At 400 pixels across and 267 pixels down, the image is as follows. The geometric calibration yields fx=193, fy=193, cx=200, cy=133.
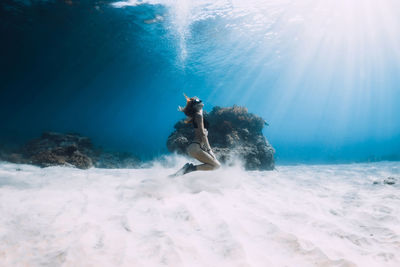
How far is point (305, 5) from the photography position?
18812 mm

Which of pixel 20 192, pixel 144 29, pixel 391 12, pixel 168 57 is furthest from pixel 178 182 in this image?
pixel 391 12

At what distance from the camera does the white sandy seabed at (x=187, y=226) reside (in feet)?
6.62

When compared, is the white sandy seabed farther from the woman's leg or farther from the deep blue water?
the deep blue water

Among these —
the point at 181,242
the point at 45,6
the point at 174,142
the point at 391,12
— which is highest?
the point at 391,12

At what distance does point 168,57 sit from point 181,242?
30.8 meters

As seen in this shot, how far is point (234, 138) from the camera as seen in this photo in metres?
10.8

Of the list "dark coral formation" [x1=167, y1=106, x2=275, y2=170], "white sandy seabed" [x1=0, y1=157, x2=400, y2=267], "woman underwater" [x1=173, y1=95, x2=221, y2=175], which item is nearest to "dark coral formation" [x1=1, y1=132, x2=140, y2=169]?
"dark coral formation" [x1=167, y1=106, x2=275, y2=170]

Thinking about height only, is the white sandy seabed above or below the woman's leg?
below

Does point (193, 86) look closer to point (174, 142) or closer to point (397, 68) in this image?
point (174, 142)

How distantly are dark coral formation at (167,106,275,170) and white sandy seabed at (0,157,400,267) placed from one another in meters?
5.48

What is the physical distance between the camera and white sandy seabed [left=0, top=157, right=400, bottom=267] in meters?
2.02

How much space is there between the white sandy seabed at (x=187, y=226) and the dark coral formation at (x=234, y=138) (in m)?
5.48

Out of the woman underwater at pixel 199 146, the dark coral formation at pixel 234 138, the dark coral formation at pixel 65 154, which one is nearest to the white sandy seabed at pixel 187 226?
the woman underwater at pixel 199 146

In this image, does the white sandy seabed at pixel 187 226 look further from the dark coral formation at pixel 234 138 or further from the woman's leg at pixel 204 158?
the dark coral formation at pixel 234 138
